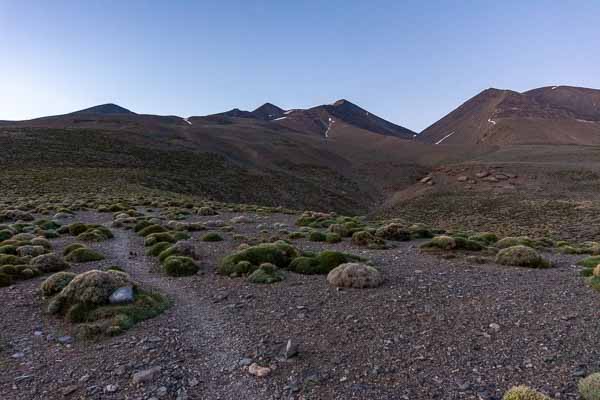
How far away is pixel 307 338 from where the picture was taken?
9250 mm

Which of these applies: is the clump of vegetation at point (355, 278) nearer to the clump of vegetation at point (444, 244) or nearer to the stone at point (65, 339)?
the stone at point (65, 339)

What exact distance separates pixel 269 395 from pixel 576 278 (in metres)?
11.3

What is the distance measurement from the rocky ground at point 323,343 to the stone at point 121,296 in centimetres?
108

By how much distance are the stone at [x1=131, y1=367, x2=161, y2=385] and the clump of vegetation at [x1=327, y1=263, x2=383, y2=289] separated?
6202mm

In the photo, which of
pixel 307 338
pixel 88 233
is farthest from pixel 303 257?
pixel 88 233

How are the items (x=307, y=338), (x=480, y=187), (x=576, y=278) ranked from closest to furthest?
(x=307, y=338) → (x=576, y=278) → (x=480, y=187)

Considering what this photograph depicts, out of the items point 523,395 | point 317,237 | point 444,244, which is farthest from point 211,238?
point 523,395

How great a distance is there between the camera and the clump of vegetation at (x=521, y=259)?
1584 centimetres

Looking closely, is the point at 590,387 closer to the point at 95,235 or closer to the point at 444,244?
the point at 444,244

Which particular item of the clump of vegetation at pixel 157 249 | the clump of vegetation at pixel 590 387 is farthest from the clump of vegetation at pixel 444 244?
the clump of vegetation at pixel 590 387

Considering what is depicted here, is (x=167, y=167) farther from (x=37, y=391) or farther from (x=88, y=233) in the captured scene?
(x=37, y=391)

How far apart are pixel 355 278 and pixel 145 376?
6.70 meters

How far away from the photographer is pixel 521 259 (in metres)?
15.9

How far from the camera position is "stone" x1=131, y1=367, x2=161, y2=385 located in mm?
7543
